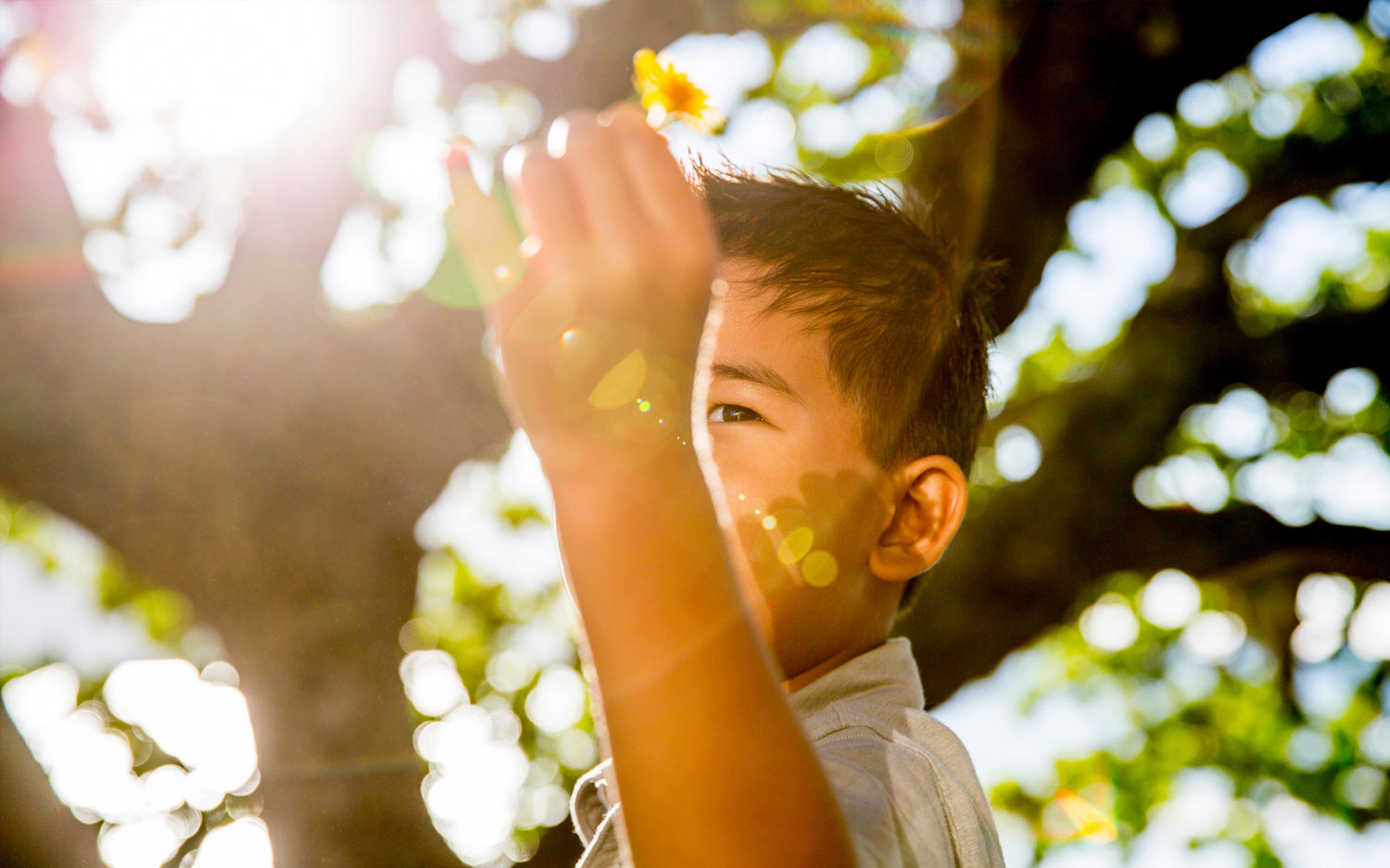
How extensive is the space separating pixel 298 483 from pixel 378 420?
1.01ft

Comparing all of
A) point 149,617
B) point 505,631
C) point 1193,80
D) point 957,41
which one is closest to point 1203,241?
point 1193,80

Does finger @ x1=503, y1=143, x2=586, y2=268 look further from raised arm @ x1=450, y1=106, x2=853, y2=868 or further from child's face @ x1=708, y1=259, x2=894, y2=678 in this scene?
child's face @ x1=708, y1=259, x2=894, y2=678

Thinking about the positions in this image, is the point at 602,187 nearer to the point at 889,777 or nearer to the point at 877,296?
the point at 889,777

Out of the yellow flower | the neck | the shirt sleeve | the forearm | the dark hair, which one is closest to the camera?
the forearm

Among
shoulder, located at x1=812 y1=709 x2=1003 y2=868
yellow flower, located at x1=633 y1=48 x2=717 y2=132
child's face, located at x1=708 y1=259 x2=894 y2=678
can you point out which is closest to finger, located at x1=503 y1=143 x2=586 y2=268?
yellow flower, located at x1=633 y1=48 x2=717 y2=132

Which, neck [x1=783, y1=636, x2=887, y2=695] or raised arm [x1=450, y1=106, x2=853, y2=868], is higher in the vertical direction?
raised arm [x1=450, y1=106, x2=853, y2=868]

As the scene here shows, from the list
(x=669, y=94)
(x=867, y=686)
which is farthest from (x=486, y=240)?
(x=867, y=686)

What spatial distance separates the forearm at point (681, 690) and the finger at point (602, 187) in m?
0.16

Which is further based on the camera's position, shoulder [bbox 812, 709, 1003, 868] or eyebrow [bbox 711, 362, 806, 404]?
eyebrow [bbox 711, 362, 806, 404]

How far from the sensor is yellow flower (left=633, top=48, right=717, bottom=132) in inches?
40.1

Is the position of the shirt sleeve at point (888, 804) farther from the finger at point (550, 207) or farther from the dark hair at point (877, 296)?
the dark hair at point (877, 296)

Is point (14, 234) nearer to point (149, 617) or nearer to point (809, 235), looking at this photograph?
point (809, 235)

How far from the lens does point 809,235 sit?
1666 millimetres

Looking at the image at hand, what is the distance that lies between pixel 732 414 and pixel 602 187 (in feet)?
2.41
